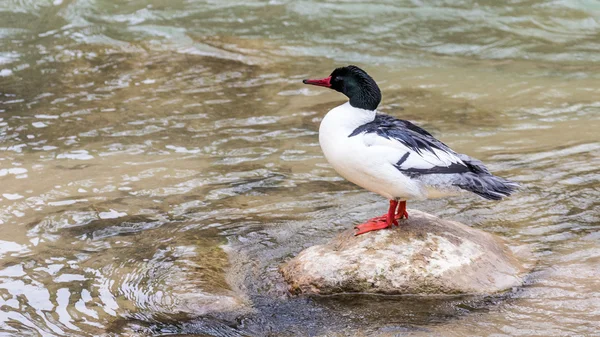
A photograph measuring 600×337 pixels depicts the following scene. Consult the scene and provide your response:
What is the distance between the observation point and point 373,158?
475 cm

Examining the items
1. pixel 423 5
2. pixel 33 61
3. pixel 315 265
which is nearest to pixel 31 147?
pixel 33 61

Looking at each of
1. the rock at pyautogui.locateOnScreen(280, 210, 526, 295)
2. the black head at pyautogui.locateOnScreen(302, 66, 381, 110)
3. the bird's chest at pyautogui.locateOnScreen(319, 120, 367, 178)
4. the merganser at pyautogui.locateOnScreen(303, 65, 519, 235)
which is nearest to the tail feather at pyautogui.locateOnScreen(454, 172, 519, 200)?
the merganser at pyautogui.locateOnScreen(303, 65, 519, 235)

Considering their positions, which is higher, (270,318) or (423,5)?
(423,5)

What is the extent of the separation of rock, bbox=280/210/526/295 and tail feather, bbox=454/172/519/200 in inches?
17.1

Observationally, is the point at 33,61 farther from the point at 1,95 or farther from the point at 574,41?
the point at 574,41

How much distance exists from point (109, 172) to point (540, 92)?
5323mm

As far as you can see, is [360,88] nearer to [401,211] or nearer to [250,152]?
[401,211]

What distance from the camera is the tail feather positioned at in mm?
4812

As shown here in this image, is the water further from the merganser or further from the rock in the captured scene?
the merganser

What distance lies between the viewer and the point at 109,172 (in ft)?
23.2

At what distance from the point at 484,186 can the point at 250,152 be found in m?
3.28

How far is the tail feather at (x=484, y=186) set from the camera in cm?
481

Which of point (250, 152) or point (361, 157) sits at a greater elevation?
point (361, 157)

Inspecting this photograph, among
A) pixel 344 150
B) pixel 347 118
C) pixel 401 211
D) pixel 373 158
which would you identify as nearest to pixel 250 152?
pixel 401 211
